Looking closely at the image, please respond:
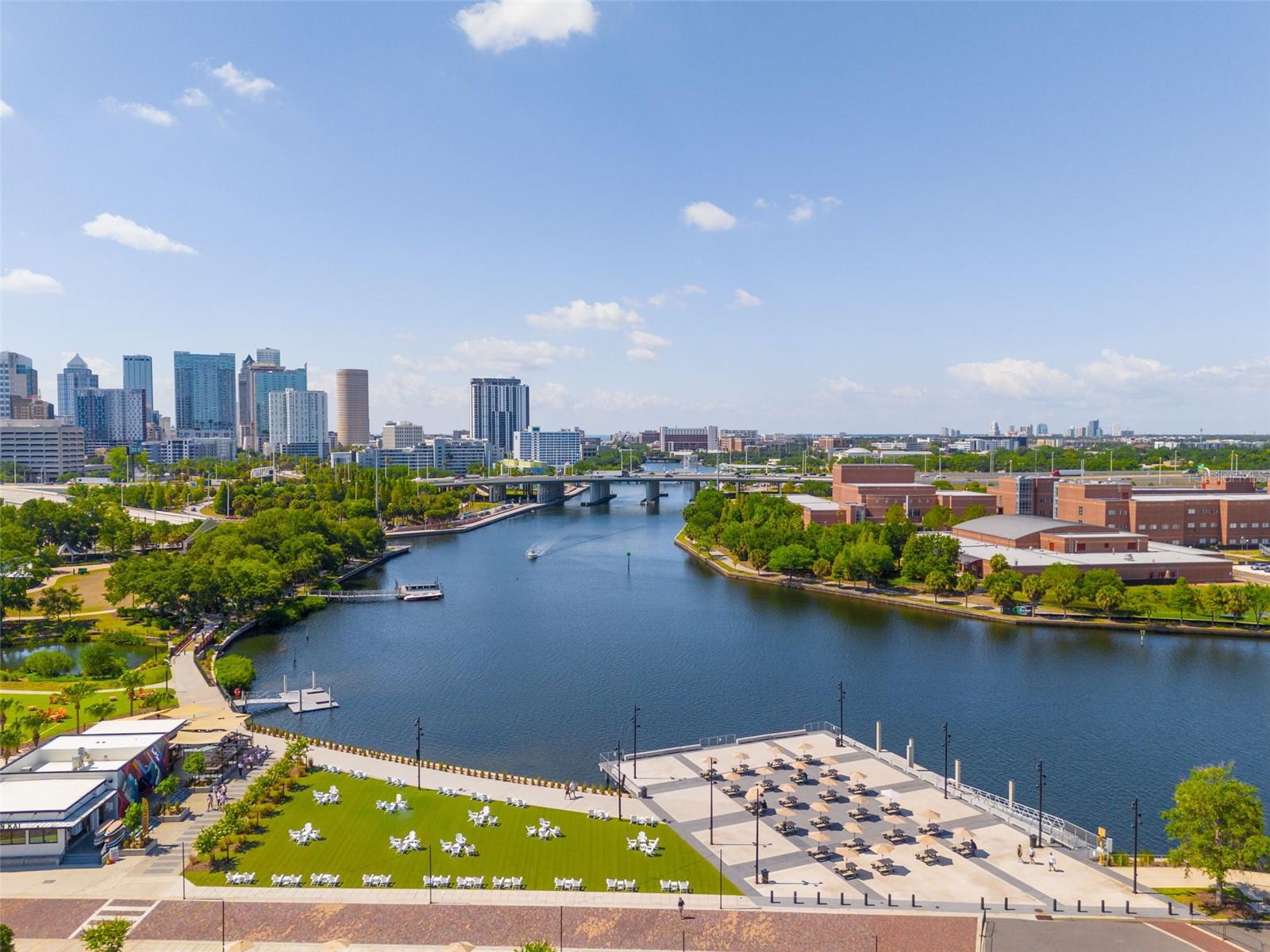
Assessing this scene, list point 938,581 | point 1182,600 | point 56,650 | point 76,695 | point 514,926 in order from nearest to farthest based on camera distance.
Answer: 1. point 514,926
2. point 76,695
3. point 56,650
4. point 1182,600
5. point 938,581

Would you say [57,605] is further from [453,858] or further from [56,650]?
[453,858]

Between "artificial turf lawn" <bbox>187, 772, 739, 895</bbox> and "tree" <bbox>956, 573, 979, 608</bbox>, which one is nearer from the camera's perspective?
"artificial turf lawn" <bbox>187, 772, 739, 895</bbox>

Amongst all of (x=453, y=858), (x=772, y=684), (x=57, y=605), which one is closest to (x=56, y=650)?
(x=57, y=605)

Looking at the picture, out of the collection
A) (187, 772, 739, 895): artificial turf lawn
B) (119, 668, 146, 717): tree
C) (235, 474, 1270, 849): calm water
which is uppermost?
(119, 668, 146, 717): tree

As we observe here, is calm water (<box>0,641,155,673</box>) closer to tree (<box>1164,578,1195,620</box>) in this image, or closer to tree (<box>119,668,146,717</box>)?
tree (<box>119,668,146,717</box>)

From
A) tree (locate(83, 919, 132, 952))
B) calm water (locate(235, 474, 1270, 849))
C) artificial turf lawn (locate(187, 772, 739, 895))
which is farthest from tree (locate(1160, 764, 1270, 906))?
tree (locate(83, 919, 132, 952))

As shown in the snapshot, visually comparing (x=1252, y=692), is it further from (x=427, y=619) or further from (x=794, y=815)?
(x=427, y=619)
